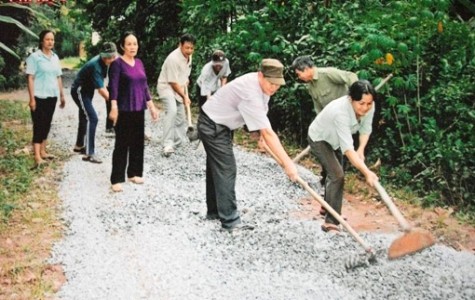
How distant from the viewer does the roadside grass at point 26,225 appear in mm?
4223

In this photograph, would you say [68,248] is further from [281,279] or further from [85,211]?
[281,279]

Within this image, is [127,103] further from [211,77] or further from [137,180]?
[211,77]

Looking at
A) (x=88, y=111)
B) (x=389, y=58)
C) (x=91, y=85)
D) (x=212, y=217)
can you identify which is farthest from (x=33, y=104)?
(x=389, y=58)

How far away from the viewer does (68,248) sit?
193 inches

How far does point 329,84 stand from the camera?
259 inches

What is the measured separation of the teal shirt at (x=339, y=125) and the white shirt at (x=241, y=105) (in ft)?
2.06

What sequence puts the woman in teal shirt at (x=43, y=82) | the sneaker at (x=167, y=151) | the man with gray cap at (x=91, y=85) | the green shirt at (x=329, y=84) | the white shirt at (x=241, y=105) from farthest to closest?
the sneaker at (x=167, y=151) → the man with gray cap at (x=91, y=85) → the woman in teal shirt at (x=43, y=82) → the green shirt at (x=329, y=84) → the white shirt at (x=241, y=105)

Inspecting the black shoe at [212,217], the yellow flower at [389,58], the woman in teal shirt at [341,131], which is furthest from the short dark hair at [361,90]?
the yellow flower at [389,58]

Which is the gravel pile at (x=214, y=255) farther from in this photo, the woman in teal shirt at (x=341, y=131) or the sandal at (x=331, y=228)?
the woman in teal shirt at (x=341, y=131)

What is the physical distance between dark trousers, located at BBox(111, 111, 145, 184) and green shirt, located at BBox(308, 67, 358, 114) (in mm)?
2206

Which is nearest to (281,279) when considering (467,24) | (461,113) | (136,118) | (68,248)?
(68,248)

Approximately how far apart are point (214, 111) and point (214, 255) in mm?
1387

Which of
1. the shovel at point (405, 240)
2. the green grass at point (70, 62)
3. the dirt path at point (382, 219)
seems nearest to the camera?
the shovel at point (405, 240)

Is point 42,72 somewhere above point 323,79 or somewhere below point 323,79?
below
